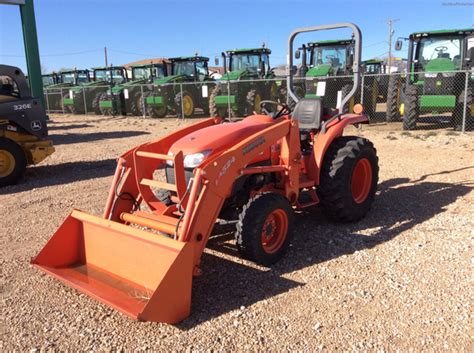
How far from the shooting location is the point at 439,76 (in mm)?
11758

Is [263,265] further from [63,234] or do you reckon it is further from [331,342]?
[63,234]

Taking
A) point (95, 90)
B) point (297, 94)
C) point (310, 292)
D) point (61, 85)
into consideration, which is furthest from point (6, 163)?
point (61, 85)

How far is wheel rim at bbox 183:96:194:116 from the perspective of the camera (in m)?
19.0

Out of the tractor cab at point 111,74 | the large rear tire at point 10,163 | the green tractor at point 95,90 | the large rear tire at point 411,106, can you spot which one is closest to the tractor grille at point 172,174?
the large rear tire at point 10,163

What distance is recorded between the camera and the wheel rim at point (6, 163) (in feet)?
24.8

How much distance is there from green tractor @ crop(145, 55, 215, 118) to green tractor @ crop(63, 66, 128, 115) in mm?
4128

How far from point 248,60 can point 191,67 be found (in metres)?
3.11

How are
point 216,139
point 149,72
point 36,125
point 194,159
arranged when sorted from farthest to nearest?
point 149,72 → point 36,125 → point 216,139 → point 194,159

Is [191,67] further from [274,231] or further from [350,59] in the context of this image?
[274,231]

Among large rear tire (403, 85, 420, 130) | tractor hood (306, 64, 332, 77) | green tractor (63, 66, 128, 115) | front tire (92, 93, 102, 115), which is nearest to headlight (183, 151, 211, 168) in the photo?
large rear tire (403, 85, 420, 130)

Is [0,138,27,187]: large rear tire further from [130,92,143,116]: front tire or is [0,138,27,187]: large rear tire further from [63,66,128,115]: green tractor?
[63,66,128,115]: green tractor

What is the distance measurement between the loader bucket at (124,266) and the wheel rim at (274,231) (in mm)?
1001

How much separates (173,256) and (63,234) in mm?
1188

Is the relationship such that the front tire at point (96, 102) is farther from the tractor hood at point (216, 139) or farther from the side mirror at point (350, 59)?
the tractor hood at point (216, 139)
